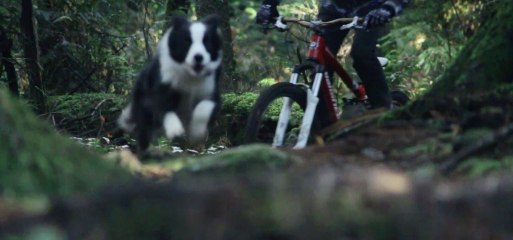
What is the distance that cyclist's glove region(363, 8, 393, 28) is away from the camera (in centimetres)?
700

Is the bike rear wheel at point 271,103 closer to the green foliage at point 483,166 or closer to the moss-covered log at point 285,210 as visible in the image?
the green foliage at point 483,166

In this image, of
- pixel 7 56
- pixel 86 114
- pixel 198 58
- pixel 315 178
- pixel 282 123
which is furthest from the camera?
pixel 86 114

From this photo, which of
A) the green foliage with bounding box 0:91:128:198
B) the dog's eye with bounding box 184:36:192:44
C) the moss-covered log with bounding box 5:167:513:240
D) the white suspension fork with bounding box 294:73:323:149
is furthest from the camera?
the dog's eye with bounding box 184:36:192:44

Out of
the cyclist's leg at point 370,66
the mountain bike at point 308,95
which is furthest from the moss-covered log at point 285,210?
the cyclist's leg at point 370,66

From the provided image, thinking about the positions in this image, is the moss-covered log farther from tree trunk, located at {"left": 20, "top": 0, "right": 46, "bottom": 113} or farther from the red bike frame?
tree trunk, located at {"left": 20, "top": 0, "right": 46, "bottom": 113}

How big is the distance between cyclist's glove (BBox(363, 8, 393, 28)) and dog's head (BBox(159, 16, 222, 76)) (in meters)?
1.31

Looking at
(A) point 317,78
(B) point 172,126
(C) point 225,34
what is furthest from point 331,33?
(C) point 225,34

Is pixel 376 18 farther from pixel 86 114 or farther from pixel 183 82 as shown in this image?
pixel 86 114

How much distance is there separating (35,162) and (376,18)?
13.4 ft

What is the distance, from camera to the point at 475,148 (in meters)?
4.27

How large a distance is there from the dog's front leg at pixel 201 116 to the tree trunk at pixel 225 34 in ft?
16.7

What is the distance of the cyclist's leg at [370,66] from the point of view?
7.89 m

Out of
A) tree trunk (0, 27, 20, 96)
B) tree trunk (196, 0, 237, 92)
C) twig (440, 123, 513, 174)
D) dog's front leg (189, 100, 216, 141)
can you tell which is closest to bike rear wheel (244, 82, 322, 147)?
dog's front leg (189, 100, 216, 141)

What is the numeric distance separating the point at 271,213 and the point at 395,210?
45 centimetres
